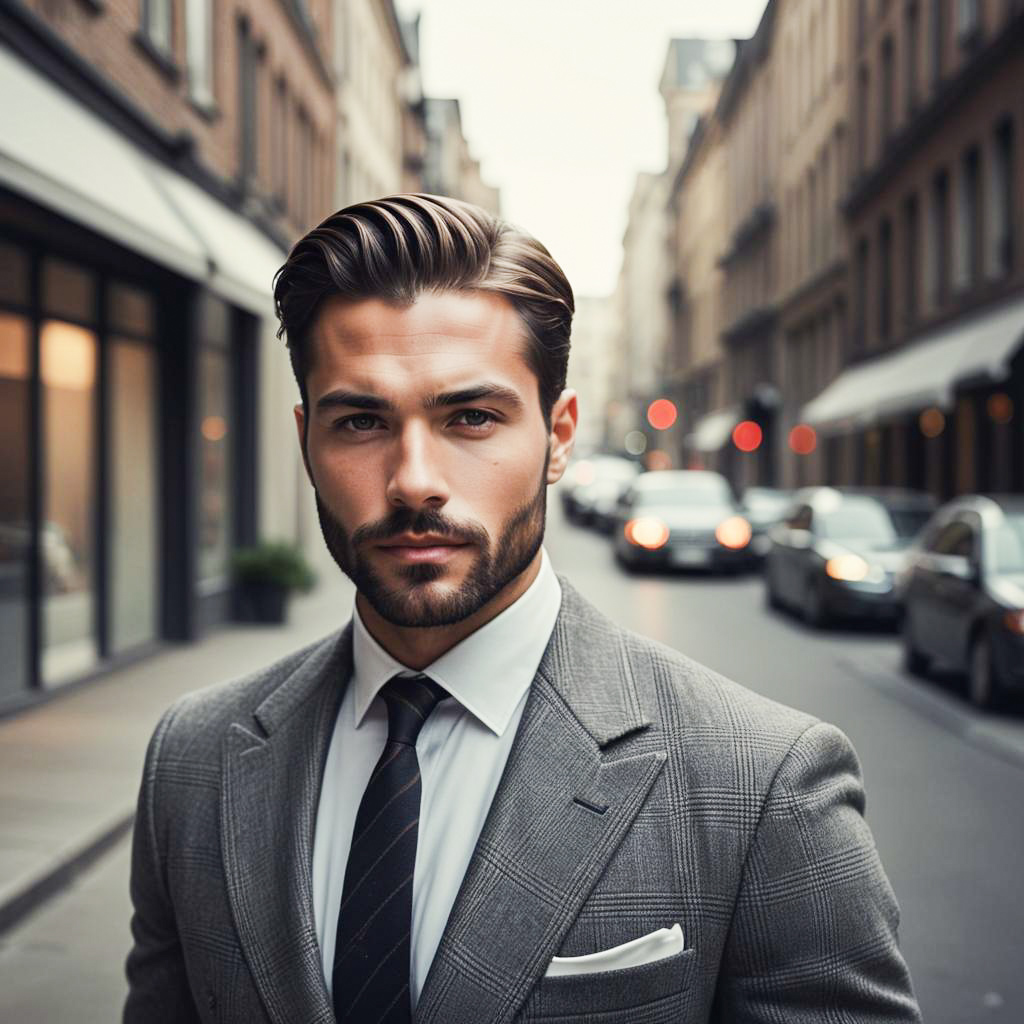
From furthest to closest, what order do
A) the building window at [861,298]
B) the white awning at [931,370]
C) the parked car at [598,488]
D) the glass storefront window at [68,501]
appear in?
the parked car at [598,488]
the building window at [861,298]
the white awning at [931,370]
the glass storefront window at [68,501]

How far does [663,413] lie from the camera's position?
7850 cm

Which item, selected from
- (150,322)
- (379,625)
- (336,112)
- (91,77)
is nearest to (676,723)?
(379,625)

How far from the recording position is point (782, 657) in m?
14.1

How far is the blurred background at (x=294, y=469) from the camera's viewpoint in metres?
7.03

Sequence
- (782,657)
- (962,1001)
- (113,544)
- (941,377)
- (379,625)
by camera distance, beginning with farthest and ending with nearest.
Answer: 1. (941,377)
2. (782,657)
3. (113,544)
4. (962,1001)
5. (379,625)

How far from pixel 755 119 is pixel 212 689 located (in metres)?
53.0

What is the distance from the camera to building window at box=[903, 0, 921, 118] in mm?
29109

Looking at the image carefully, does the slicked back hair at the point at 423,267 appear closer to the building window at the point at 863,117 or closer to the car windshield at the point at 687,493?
the car windshield at the point at 687,493

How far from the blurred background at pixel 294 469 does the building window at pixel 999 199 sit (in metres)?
0.06

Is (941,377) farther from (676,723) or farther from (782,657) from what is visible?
(676,723)

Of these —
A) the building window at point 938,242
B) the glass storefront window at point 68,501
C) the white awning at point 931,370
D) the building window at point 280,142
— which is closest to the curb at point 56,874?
the glass storefront window at point 68,501

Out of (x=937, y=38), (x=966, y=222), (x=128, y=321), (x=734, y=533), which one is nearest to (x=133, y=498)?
(x=128, y=321)

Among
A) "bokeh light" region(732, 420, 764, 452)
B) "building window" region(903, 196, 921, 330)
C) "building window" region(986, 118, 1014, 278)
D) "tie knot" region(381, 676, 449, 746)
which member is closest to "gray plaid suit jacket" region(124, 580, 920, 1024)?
"tie knot" region(381, 676, 449, 746)

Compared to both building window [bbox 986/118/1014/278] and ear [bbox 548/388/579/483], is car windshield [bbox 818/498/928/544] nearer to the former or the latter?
building window [bbox 986/118/1014/278]
